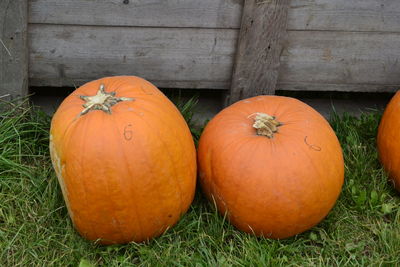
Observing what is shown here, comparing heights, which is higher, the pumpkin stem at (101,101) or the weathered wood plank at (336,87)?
the pumpkin stem at (101,101)

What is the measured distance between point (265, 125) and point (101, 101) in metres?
0.74

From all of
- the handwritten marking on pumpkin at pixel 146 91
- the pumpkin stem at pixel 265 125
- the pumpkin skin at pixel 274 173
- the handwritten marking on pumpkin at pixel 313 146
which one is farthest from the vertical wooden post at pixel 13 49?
the handwritten marking on pumpkin at pixel 313 146

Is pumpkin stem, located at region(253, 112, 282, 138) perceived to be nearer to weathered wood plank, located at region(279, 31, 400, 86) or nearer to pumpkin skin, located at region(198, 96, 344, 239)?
pumpkin skin, located at region(198, 96, 344, 239)

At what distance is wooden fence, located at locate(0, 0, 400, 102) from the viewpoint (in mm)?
2787

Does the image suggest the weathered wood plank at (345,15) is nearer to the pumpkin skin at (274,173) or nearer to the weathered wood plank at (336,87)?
the weathered wood plank at (336,87)

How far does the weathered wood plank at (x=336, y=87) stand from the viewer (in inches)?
124


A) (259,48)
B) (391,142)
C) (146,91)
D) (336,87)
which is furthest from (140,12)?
(391,142)

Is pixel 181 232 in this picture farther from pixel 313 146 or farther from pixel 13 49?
pixel 13 49

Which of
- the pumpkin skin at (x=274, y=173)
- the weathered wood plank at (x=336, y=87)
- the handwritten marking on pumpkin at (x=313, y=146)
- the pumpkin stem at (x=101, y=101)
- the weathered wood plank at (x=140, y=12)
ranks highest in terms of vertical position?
the weathered wood plank at (x=140, y=12)

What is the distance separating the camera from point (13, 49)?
2785 mm

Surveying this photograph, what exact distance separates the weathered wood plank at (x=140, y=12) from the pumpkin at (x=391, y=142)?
0.93 metres

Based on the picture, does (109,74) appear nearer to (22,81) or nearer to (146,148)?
(22,81)

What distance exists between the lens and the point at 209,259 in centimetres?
243

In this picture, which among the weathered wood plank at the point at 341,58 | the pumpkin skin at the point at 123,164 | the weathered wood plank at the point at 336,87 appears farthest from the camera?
the weathered wood plank at the point at 336,87
